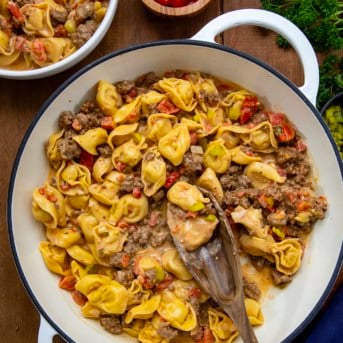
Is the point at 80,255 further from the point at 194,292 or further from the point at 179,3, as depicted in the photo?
the point at 179,3

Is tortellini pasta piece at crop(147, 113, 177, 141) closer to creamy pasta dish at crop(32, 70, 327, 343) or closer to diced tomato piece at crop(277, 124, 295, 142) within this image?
creamy pasta dish at crop(32, 70, 327, 343)

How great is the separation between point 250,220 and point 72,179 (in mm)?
840

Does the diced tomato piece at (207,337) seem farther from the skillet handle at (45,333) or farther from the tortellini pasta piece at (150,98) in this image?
the tortellini pasta piece at (150,98)

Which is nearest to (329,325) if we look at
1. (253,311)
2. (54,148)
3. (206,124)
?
(253,311)

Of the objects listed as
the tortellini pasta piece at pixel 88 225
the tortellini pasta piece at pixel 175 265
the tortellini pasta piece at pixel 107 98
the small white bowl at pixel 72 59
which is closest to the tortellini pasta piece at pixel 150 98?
the tortellini pasta piece at pixel 107 98

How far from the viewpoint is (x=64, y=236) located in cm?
303

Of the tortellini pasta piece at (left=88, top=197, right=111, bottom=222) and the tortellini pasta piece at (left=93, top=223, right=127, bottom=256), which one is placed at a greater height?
the tortellini pasta piece at (left=88, top=197, right=111, bottom=222)

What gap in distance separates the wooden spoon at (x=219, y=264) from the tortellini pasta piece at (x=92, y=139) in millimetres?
447

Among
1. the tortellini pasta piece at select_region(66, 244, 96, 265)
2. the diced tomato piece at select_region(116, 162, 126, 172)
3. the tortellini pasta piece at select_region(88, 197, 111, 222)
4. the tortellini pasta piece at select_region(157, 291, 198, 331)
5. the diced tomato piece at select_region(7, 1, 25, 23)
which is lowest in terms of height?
the tortellini pasta piece at select_region(157, 291, 198, 331)

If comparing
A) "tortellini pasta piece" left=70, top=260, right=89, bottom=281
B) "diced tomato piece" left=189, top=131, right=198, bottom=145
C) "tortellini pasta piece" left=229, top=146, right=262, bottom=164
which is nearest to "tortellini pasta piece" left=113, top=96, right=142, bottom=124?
"diced tomato piece" left=189, top=131, right=198, bottom=145

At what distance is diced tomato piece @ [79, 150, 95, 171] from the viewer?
3084 millimetres

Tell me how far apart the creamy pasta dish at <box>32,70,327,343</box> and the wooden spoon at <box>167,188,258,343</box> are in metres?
0.07

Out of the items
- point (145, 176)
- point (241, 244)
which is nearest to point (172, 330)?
point (241, 244)

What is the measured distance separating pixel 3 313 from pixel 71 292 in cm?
41
